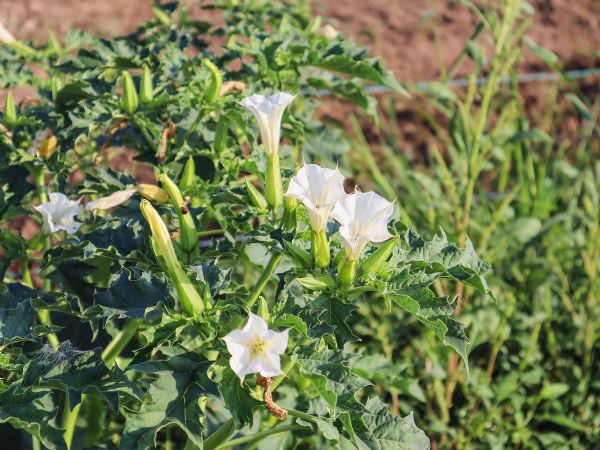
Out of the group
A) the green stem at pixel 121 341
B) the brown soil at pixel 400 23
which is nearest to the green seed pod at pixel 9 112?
the green stem at pixel 121 341

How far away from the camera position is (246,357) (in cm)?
110

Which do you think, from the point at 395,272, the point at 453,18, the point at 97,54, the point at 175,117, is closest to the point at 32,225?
the point at 97,54

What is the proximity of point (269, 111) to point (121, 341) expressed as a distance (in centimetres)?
56

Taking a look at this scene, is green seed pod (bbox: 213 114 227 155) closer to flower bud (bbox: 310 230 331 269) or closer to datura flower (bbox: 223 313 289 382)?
flower bud (bbox: 310 230 331 269)

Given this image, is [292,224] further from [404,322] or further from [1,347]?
[404,322]

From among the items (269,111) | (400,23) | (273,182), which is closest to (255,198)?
(273,182)

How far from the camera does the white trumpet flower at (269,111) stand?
4.52ft

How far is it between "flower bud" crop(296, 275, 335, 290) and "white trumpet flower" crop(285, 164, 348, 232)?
8cm

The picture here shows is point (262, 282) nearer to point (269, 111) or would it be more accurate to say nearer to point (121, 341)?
point (269, 111)

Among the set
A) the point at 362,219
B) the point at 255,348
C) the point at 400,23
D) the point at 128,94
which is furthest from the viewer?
the point at 400,23

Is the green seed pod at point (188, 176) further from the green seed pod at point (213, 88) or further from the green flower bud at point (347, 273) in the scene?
the green flower bud at point (347, 273)

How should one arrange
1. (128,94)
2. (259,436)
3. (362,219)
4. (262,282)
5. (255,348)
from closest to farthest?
(255,348) → (362,219) → (262,282) → (259,436) → (128,94)

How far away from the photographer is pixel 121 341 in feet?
5.31

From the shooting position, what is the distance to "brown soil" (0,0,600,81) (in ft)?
12.8
